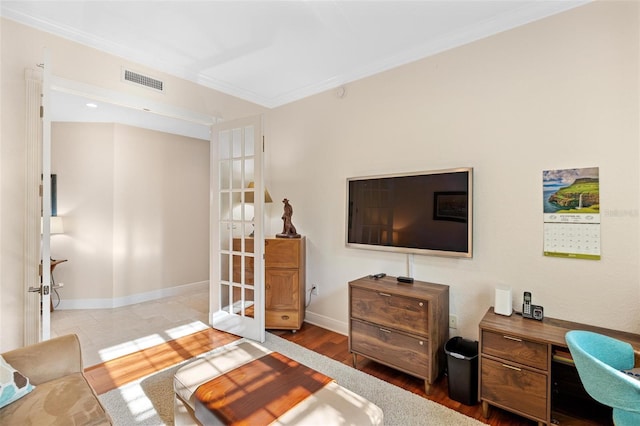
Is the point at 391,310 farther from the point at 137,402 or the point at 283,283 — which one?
the point at 137,402

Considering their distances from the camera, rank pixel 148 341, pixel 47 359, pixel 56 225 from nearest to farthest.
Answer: pixel 47 359 → pixel 148 341 → pixel 56 225

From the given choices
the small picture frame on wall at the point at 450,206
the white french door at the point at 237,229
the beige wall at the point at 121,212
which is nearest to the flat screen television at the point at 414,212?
the small picture frame on wall at the point at 450,206

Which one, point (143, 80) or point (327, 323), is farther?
point (327, 323)

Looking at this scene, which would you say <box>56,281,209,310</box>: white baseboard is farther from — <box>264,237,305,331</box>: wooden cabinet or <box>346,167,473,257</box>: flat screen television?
<box>346,167,473,257</box>: flat screen television

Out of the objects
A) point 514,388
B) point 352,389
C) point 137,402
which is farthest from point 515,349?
point 137,402

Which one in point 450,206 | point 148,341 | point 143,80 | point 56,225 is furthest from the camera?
point 56,225

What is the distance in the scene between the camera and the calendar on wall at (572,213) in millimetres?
1960

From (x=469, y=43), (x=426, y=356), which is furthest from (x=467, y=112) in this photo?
(x=426, y=356)

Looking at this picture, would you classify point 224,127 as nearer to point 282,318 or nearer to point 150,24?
point 150,24

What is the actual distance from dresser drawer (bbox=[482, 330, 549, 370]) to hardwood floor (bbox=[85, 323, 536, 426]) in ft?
1.47

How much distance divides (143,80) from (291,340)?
303 cm

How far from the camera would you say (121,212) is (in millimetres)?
4371

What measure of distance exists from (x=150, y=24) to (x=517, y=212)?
10.8 ft

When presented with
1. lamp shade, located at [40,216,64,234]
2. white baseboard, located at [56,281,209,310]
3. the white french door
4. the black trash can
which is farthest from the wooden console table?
lamp shade, located at [40,216,64,234]
